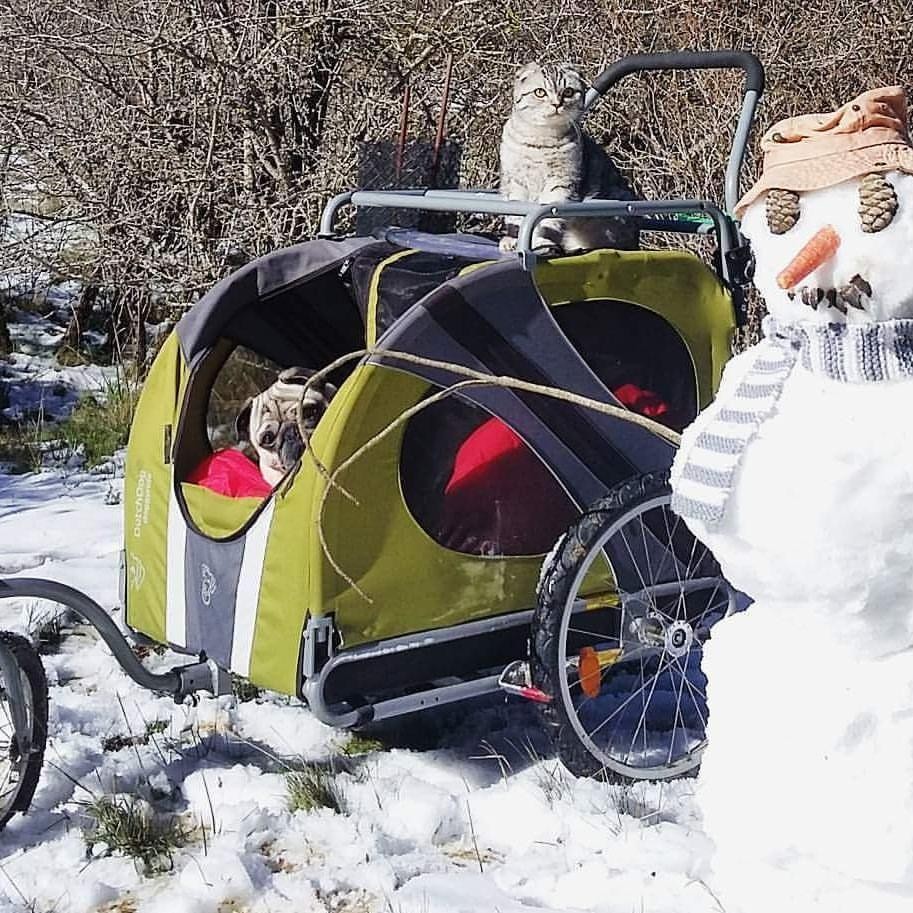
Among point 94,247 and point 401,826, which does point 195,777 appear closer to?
point 401,826

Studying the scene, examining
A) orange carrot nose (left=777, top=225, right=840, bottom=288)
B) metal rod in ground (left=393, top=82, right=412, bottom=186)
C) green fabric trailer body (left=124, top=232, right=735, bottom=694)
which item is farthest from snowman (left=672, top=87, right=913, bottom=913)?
metal rod in ground (left=393, top=82, right=412, bottom=186)

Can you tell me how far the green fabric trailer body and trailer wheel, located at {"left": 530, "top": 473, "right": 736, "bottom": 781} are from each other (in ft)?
0.33

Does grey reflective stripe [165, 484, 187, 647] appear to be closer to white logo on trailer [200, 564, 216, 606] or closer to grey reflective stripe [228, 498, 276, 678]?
white logo on trailer [200, 564, 216, 606]

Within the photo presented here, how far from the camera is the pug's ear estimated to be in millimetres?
3582

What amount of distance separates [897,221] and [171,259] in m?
5.05

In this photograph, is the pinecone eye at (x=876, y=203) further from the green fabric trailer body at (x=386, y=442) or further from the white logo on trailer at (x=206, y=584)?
the white logo on trailer at (x=206, y=584)

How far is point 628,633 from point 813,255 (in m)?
1.55

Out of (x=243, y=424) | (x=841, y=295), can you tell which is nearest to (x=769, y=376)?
(x=841, y=295)

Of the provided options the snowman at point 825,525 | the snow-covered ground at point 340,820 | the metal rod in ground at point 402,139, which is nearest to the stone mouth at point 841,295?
the snowman at point 825,525

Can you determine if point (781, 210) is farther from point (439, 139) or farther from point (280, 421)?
point (439, 139)

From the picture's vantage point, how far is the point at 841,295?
176cm

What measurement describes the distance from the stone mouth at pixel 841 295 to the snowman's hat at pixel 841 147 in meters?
0.13

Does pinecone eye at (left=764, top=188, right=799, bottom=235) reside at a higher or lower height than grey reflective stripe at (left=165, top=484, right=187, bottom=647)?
higher

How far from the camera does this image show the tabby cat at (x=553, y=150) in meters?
4.15
